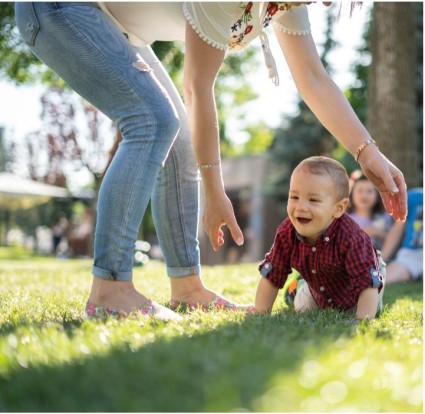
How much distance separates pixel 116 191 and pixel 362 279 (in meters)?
1.16

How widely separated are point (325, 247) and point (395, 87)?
6.48 metres

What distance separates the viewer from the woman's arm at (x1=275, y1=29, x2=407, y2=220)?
2.85m

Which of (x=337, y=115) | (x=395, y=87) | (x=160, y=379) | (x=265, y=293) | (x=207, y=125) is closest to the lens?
(x=160, y=379)

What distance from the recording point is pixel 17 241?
120 feet

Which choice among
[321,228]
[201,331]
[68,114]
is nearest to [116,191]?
[201,331]

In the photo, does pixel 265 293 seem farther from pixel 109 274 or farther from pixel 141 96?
pixel 141 96

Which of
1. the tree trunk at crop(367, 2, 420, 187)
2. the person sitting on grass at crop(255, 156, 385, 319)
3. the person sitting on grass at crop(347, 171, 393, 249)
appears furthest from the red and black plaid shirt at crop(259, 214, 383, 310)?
the tree trunk at crop(367, 2, 420, 187)

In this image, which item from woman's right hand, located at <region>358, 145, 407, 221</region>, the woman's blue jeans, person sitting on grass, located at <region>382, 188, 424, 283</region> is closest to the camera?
the woman's blue jeans

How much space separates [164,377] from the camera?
1.48 meters

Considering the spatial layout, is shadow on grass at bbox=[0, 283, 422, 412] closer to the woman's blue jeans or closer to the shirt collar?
the woman's blue jeans

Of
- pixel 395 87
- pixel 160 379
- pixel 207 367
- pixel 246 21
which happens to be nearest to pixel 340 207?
pixel 246 21

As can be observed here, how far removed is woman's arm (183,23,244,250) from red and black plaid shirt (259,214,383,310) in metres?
0.43

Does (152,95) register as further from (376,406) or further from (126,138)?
(376,406)

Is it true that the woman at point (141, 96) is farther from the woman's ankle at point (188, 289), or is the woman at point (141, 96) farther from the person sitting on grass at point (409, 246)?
the person sitting on grass at point (409, 246)
